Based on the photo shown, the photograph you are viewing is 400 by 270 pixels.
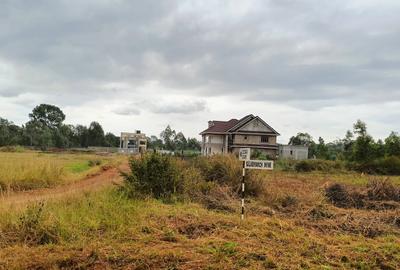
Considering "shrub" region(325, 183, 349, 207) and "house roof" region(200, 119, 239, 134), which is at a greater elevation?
"house roof" region(200, 119, 239, 134)

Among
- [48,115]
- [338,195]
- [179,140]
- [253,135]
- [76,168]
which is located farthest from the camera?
[48,115]

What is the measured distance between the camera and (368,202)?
11.0m

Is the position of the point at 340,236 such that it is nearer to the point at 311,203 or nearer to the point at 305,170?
the point at 311,203

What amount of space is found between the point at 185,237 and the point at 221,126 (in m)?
52.9

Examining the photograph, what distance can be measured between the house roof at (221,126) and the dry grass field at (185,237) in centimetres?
4819

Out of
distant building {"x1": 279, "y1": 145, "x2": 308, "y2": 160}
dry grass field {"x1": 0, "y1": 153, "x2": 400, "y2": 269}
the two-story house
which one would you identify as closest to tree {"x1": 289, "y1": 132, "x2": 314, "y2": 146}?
distant building {"x1": 279, "y1": 145, "x2": 308, "y2": 160}

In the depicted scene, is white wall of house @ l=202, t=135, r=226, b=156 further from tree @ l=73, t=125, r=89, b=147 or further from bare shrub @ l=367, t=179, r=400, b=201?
tree @ l=73, t=125, r=89, b=147

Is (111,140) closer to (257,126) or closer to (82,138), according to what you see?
(82,138)

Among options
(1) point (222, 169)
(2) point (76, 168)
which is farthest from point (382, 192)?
(2) point (76, 168)

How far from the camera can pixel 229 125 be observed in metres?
58.1

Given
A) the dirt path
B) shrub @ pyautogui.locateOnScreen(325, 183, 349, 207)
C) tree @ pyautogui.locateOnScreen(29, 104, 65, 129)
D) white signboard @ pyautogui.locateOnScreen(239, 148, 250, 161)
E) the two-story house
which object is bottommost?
the dirt path

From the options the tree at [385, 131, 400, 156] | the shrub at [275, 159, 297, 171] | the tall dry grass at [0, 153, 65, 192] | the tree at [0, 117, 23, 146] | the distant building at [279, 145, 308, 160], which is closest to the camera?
the tall dry grass at [0, 153, 65, 192]

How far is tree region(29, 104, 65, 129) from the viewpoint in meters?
112

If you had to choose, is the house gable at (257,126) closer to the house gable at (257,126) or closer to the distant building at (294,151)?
the house gable at (257,126)
